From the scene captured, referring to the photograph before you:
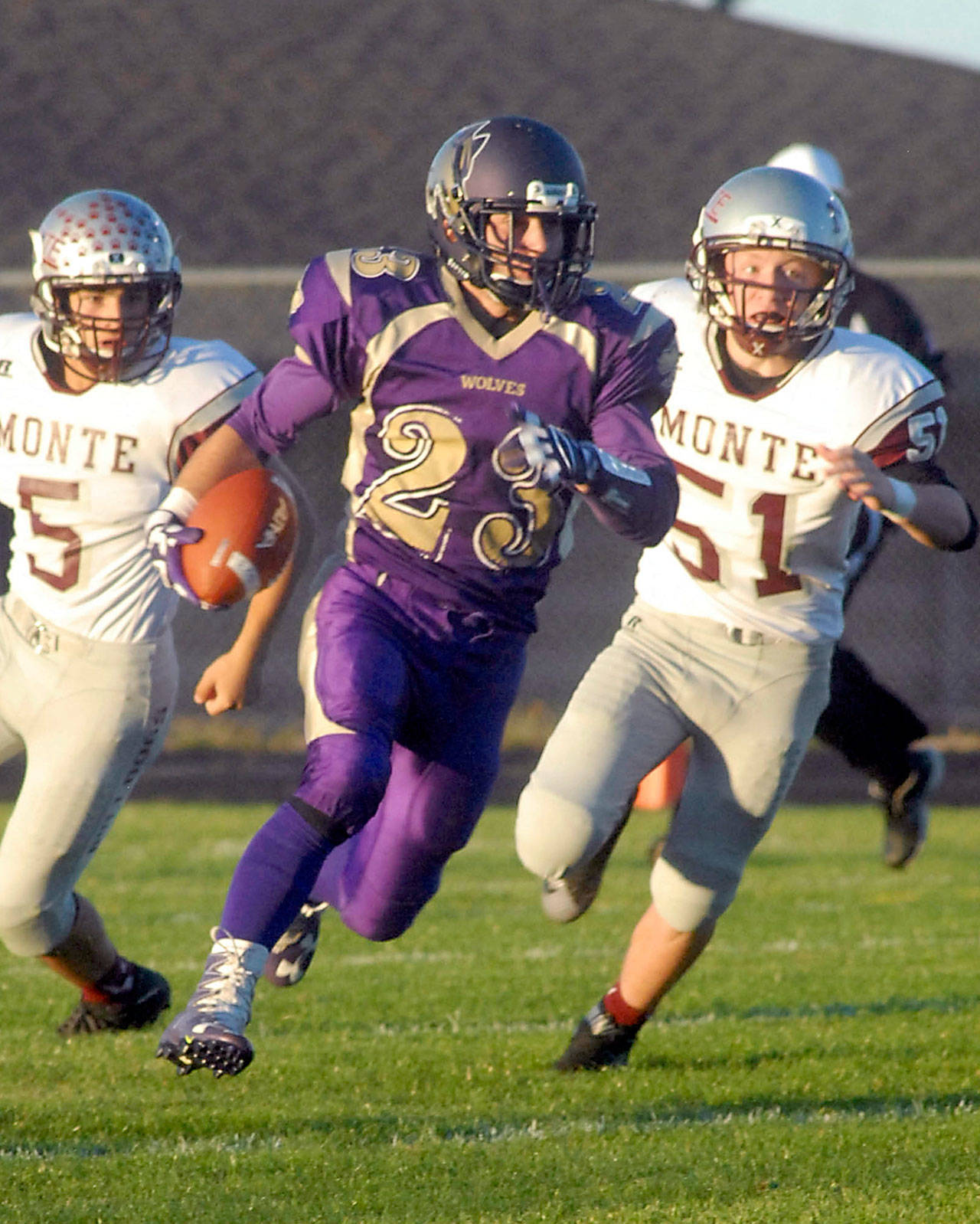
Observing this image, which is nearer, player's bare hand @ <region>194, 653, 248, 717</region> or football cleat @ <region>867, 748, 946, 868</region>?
player's bare hand @ <region>194, 653, 248, 717</region>

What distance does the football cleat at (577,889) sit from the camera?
4.06 m

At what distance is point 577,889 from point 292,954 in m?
0.64

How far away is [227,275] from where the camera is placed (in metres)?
9.77

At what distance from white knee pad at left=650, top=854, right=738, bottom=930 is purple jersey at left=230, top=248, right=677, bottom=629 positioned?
77 centimetres

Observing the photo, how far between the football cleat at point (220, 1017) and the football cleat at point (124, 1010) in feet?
4.25

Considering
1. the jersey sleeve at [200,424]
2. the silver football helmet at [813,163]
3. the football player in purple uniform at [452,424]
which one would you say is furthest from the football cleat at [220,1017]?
the silver football helmet at [813,163]

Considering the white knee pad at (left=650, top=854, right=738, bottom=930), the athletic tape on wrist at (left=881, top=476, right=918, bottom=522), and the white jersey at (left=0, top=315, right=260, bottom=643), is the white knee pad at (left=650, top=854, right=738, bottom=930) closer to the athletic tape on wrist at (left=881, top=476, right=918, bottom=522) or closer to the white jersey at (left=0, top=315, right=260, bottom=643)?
the athletic tape on wrist at (left=881, top=476, right=918, bottom=522)

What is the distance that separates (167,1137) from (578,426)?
152cm

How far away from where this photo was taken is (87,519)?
4105 mm

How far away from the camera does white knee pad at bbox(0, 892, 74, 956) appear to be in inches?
160

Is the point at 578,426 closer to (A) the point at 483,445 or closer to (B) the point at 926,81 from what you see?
(A) the point at 483,445

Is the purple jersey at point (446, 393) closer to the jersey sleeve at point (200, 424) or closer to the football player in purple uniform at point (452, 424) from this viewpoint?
the football player in purple uniform at point (452, 424)

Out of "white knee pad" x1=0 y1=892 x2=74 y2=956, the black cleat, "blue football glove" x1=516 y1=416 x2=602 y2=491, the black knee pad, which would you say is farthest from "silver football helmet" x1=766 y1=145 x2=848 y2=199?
the black cleat

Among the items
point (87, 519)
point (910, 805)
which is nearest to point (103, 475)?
point (87, 519)
